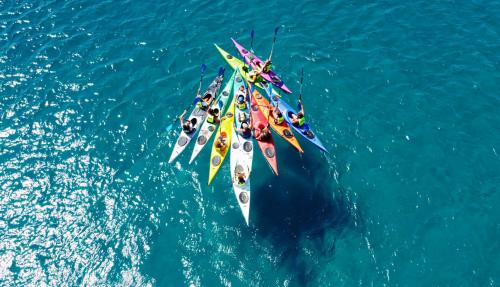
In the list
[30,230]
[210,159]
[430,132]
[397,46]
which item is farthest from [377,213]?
[30,230]

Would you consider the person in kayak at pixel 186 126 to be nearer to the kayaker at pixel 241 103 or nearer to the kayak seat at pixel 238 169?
the kayaker at pixel 241 103

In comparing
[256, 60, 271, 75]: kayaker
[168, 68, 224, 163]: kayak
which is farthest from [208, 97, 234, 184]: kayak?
[256, 60, 271, 75]: kayaker

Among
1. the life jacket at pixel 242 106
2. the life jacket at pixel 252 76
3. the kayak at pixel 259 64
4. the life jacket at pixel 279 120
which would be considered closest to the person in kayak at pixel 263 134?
the life jacket at pixel 279 120

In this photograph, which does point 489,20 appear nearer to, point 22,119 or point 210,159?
point 210,159

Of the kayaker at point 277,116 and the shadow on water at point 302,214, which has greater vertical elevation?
the kayaker at point 277,116

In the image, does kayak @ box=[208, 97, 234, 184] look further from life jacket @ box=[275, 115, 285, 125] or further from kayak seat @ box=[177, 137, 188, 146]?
life jacket @ box=[275, 115, 285, 125]
